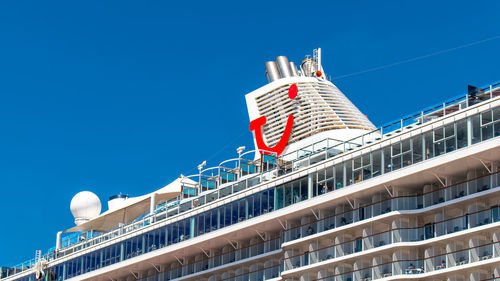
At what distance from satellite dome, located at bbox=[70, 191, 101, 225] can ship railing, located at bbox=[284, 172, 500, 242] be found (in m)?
29.3

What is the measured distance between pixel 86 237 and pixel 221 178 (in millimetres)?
15467

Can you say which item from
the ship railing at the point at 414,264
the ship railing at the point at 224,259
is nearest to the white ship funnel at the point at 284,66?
the ship railing at the point at 224,259

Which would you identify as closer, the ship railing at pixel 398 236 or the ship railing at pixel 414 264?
the ship railing at pixel 414 264

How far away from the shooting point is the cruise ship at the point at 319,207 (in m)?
42.7

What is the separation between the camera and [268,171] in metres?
54.5

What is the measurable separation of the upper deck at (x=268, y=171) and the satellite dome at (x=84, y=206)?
559 cm

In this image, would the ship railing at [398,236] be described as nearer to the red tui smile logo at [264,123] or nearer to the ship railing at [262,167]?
the ship railing at [262,167]

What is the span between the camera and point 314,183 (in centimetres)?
5025

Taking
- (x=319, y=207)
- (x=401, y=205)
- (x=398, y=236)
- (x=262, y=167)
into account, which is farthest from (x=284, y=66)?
(x=398, y=236)

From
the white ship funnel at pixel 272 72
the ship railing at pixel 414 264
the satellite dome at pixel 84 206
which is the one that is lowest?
the ship railing at pixel 414 264

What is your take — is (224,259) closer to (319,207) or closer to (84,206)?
(319,207)

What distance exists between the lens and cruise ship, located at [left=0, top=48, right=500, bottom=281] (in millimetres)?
42719

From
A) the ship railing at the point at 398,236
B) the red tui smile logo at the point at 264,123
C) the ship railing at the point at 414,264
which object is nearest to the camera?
the ship railing at the point at 414,264

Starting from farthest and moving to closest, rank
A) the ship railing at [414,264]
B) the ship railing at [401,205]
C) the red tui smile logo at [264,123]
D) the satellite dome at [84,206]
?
the satellite dome at [84,206]
the red tui smile logo at [264,123]
the ship railing at [401,205]
the ship railing at [414,264]
